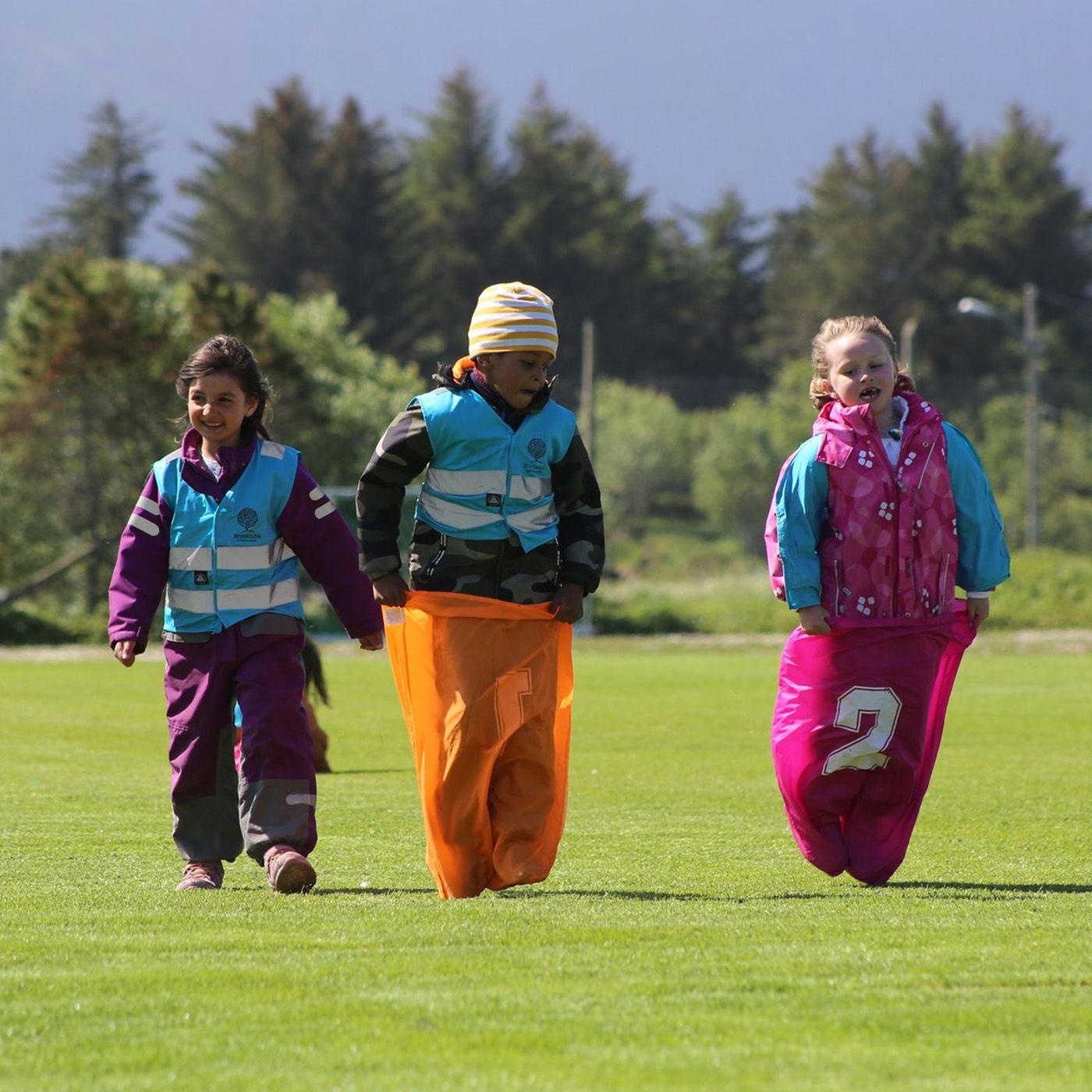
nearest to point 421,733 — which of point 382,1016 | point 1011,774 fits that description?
point 382,1016

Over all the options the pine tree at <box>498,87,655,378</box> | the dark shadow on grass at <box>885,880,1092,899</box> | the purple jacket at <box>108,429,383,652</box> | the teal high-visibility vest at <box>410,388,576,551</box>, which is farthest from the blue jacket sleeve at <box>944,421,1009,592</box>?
the pine tree at <box>498,87,655,378</box>

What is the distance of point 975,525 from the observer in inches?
249

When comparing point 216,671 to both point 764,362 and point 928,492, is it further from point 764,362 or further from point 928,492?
point 764,362

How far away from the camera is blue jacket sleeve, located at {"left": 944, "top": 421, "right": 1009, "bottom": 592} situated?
6.31m

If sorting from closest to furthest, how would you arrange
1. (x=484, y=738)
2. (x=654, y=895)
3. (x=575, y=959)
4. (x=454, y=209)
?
(x=575, y=959)
(x=654, y=895)
(x=484, y=738)
(x=454, y=209)

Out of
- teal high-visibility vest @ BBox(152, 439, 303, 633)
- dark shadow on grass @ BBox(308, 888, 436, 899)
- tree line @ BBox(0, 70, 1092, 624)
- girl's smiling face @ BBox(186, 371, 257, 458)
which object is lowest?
dark shadow on grass @ BBox(308, 888, 436, 899)

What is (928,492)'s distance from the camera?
6230 millimetres

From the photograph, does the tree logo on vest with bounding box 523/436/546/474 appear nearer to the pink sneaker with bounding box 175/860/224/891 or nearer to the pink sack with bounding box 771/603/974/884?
the pink sack with bounding box 771/603/974/884

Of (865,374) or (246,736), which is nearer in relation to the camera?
(246,736)

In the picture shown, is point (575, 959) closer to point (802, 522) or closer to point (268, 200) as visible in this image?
point (802, 522)

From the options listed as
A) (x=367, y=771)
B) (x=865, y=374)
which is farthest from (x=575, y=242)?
(x=865, y=374)

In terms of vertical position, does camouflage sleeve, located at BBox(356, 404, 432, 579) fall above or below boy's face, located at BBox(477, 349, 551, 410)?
below

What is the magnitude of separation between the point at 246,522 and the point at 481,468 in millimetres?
771

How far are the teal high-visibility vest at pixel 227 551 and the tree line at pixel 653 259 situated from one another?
53861mm
